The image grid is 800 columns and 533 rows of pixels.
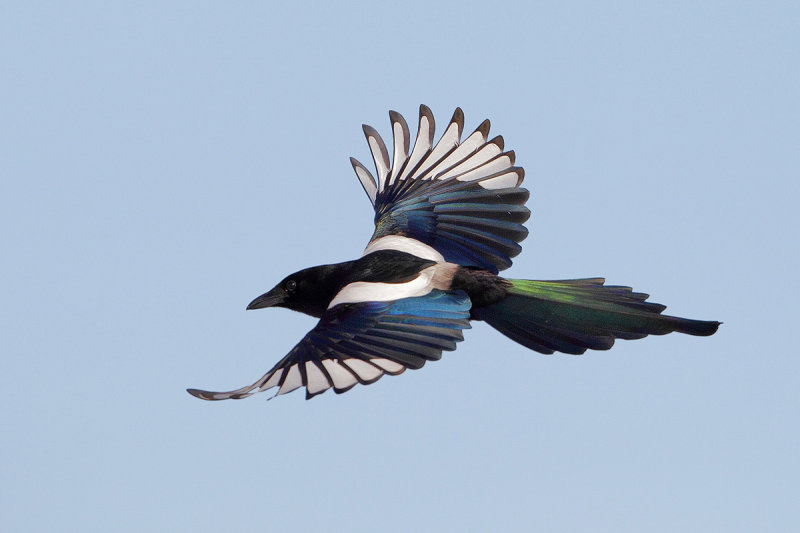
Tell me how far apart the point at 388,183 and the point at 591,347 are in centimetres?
165

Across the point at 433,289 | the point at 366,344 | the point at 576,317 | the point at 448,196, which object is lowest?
the point at 366,344

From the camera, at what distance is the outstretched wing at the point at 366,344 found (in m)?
3.85

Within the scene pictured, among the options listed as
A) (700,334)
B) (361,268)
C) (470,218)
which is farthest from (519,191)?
(700,334)

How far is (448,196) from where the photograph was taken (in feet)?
17.7

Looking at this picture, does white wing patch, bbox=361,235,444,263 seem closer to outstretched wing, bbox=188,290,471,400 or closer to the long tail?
the long tail

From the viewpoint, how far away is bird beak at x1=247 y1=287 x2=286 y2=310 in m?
4.96

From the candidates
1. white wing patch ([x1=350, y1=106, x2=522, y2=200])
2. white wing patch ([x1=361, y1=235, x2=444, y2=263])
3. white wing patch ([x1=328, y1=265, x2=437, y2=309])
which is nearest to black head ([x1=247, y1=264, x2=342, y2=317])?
white wing patch ([x1=328, y1=265, x2=437, y2=309])

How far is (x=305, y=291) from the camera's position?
4879 millimetres

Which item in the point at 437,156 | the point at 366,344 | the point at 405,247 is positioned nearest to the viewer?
the point at 366,344

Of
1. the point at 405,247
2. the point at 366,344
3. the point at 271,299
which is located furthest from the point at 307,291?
the point at 366,344

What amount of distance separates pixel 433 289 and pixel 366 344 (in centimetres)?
57

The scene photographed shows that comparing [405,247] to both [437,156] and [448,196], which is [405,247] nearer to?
[448,196]

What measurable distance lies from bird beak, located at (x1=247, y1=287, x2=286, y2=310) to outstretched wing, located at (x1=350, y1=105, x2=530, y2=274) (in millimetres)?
451

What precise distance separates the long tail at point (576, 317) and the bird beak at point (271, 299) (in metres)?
0.88
